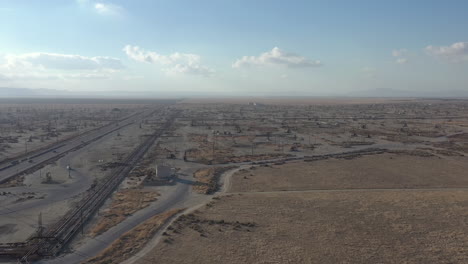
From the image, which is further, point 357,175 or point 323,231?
point 357,175

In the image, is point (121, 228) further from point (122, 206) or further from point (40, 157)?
point (40, 157)

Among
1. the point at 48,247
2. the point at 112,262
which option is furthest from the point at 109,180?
the point at 112,262

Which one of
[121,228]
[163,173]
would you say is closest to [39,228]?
[121,228]

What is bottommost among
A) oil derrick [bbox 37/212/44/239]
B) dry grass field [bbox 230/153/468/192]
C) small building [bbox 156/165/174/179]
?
oil derrick [bbox 37/212/44/239]

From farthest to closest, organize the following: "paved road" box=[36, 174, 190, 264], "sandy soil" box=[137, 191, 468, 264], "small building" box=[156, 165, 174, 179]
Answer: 1. "small building" box=[156, 165, 174, 179]
2. "sandy soil" box=[137, 191, 468, 264]
3. "paved road" box=[36, 174, 190, 264]

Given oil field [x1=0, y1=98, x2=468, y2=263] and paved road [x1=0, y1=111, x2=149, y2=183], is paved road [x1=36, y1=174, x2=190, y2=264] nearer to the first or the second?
oil field [x1=0, y1=98, x2=468, y2=263]

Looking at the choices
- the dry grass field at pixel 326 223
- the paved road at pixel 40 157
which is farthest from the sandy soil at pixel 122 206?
the paved road at pixel 40 157

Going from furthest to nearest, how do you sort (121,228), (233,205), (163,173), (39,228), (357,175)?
(357,175), (163,173), (233,205), (39,228), (121,228)

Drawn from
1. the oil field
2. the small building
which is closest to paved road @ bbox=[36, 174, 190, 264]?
the oil field

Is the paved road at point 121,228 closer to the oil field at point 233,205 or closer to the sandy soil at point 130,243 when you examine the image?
the oil field at point 233,205

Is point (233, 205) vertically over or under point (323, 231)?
over

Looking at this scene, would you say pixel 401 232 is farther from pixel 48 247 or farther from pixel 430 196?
pixel 48 247
